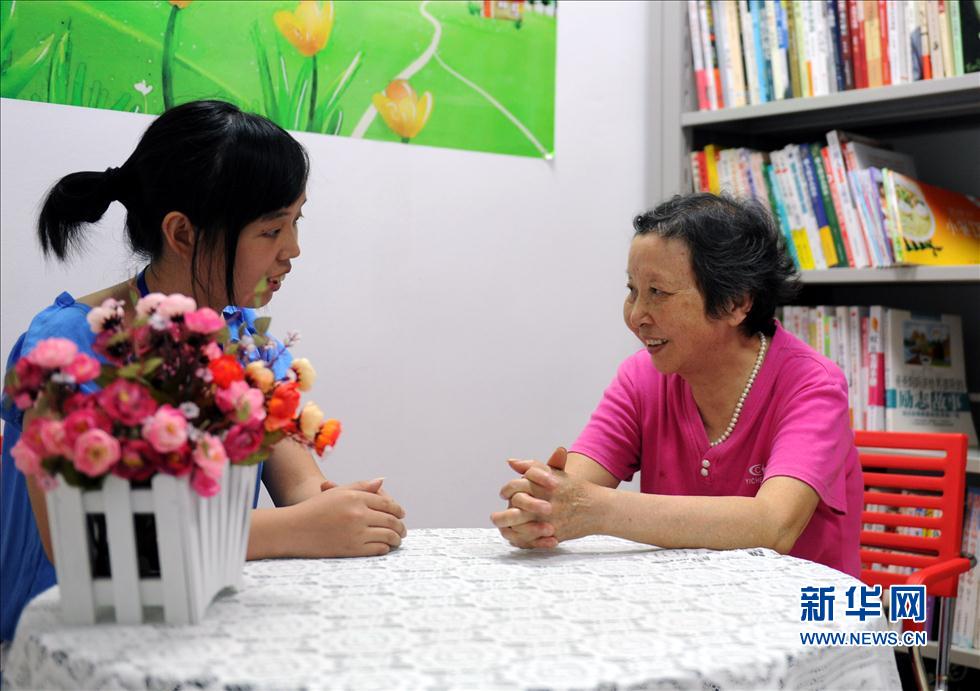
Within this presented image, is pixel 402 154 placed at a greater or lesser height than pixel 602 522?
greater

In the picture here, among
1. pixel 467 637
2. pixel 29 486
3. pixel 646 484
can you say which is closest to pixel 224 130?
pixel 29 486

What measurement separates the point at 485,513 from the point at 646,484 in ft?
2.62

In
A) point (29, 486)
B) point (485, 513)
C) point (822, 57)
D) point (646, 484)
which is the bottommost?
point (485, 513)

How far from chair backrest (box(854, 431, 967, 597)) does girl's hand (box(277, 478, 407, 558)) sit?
3.94 ft

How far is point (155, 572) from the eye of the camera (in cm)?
105

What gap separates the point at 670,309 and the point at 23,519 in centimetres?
105

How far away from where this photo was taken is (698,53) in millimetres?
2824

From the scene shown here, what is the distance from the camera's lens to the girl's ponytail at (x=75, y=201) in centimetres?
152

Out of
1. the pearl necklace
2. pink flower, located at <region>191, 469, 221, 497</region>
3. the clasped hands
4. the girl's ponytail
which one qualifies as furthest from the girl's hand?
the pearl necklace

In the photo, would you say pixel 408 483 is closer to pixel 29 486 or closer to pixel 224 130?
pixel 224 130

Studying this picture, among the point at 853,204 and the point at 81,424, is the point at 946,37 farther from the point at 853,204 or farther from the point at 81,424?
the point at 81,424

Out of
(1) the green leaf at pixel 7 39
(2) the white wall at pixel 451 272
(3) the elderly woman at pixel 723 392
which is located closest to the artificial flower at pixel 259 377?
(3) the elderly woman at pixel 723 392

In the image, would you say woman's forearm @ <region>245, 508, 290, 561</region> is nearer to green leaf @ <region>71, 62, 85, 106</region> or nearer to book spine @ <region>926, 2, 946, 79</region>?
green leaf @ <region>71, 62, 85, 106</region>

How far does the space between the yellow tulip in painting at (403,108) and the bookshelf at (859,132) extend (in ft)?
2.42
